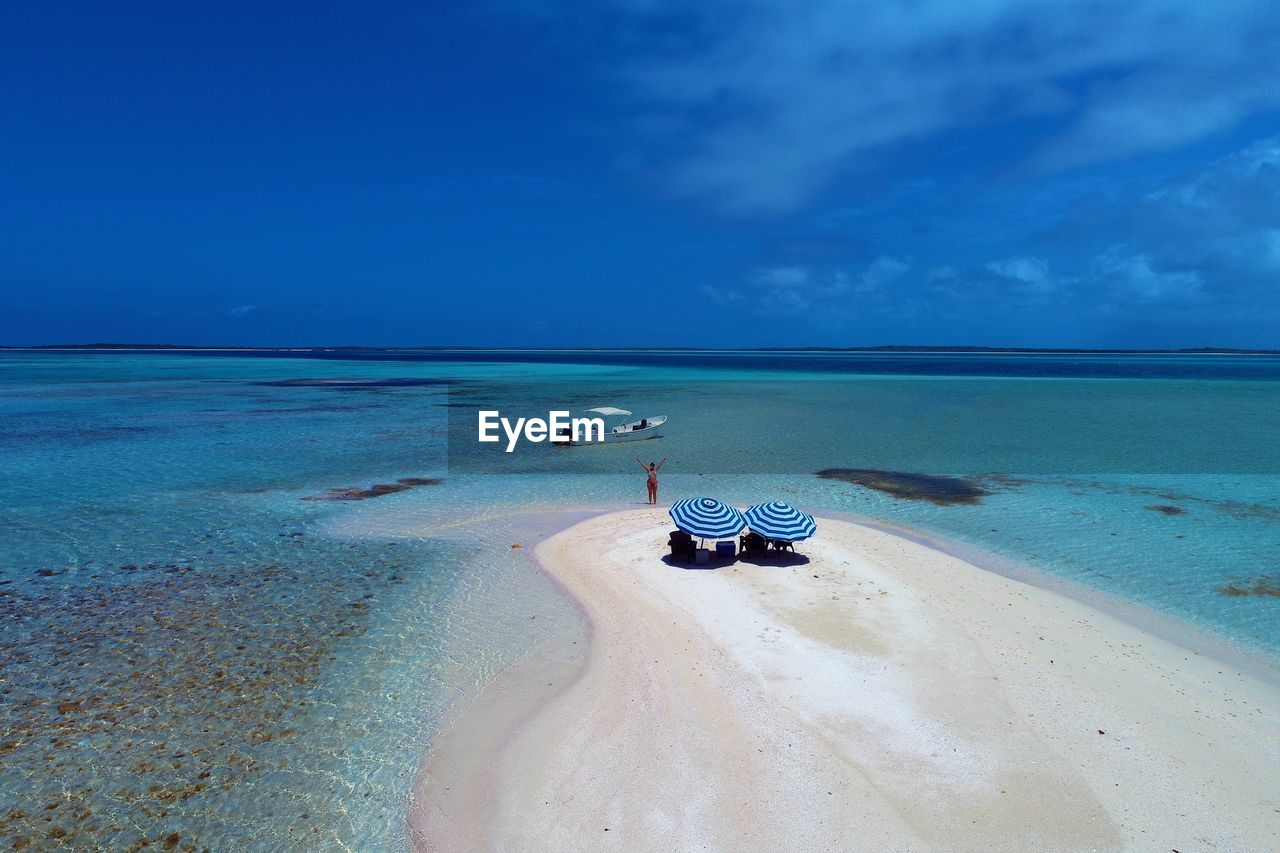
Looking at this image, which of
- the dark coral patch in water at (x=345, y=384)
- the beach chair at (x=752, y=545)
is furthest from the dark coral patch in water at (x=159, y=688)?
the dark coral patch in water at (x=345, y=384)

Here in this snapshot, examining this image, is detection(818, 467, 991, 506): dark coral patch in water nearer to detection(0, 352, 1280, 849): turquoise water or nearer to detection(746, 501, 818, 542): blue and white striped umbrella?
detection(0, 352, 1280, 849): turquoise water

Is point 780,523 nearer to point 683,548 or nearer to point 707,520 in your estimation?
point 707,520

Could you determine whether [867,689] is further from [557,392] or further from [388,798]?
[557,392]

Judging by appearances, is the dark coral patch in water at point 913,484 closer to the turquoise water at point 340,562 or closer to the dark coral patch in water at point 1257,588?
the turquoise water at point 340,562

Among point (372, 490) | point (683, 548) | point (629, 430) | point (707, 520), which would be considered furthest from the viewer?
point (629, 430)

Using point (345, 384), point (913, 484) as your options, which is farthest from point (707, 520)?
point (345, 384)

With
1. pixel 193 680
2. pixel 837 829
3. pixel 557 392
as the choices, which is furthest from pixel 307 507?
pixel 557 392

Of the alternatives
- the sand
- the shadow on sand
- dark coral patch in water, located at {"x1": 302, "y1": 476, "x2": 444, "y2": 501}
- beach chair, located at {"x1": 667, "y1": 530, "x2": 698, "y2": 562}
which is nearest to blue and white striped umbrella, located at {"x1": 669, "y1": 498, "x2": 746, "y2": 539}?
beach chair, located at {"x1": 667, "y1": 530, "x2": 698, "y2": 562}
